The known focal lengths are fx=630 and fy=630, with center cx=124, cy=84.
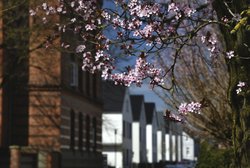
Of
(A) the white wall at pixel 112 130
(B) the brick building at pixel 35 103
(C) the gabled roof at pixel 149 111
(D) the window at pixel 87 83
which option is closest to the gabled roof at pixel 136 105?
(C) the gabled roof at pixel 149 111

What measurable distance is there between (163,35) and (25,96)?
28625 mm

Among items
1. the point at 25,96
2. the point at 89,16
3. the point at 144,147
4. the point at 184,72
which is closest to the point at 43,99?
the point at 25,96

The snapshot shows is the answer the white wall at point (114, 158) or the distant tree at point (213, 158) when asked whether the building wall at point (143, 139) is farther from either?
the distant tree at point (213, 158)

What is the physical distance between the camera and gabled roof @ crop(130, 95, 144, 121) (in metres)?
89.9

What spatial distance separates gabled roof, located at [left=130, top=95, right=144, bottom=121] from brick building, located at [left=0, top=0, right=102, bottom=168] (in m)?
48.5

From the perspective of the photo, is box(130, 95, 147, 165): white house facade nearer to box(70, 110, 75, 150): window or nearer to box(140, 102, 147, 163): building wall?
box(140, 102, 147, 163): building wall

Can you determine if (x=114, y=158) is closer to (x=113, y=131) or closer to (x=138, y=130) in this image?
(x=113, y=131)

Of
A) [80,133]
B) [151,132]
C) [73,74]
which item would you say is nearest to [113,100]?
[151,132]

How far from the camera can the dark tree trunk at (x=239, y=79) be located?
380 inches

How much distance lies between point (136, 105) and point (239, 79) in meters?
82.5

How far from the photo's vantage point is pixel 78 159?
42.3 metres

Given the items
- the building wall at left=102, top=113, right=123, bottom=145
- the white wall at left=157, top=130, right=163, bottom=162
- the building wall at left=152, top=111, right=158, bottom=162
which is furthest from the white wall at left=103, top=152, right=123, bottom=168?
the white wall at left=157, top=130, right=163, bottom=162

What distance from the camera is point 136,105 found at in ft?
303

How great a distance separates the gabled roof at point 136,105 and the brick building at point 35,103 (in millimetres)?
48489
